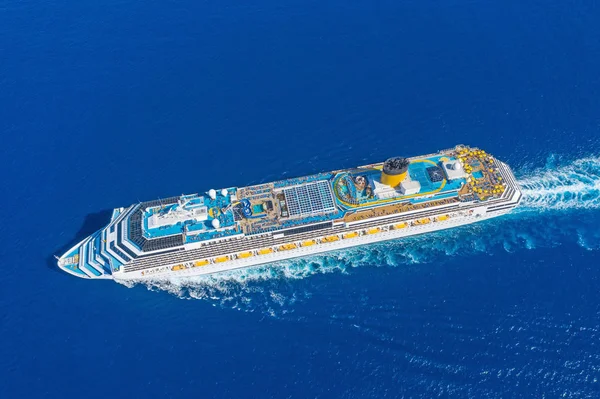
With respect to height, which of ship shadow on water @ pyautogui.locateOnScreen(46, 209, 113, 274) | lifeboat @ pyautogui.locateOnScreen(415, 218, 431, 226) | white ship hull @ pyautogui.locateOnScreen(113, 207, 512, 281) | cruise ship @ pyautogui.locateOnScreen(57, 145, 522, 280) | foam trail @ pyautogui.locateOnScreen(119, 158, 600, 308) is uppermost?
ship shadow on water @ pyautogui.locateOnScreen(46, 209, 113, 274)

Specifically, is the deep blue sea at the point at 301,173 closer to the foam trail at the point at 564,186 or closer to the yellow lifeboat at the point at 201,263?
the foam trail at the point at 564,186

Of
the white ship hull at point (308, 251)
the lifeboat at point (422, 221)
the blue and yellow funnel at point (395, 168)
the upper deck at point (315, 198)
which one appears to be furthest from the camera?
the lifeboat at point (422, 221)

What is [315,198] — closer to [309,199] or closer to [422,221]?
[309,199]

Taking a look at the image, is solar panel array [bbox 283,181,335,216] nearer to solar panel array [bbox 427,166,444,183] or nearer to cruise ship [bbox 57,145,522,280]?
cruise ship [bbox 57,145,522,280]

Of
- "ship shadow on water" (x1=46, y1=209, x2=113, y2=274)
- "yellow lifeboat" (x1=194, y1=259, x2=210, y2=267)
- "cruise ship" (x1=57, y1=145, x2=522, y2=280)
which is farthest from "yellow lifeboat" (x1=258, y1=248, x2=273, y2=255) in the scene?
"ship shadow on water" (x1=46, y1=209, x2=113, y2=274)

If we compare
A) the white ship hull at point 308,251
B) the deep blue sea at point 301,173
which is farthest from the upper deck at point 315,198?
the deep blue sea at point 301,173
